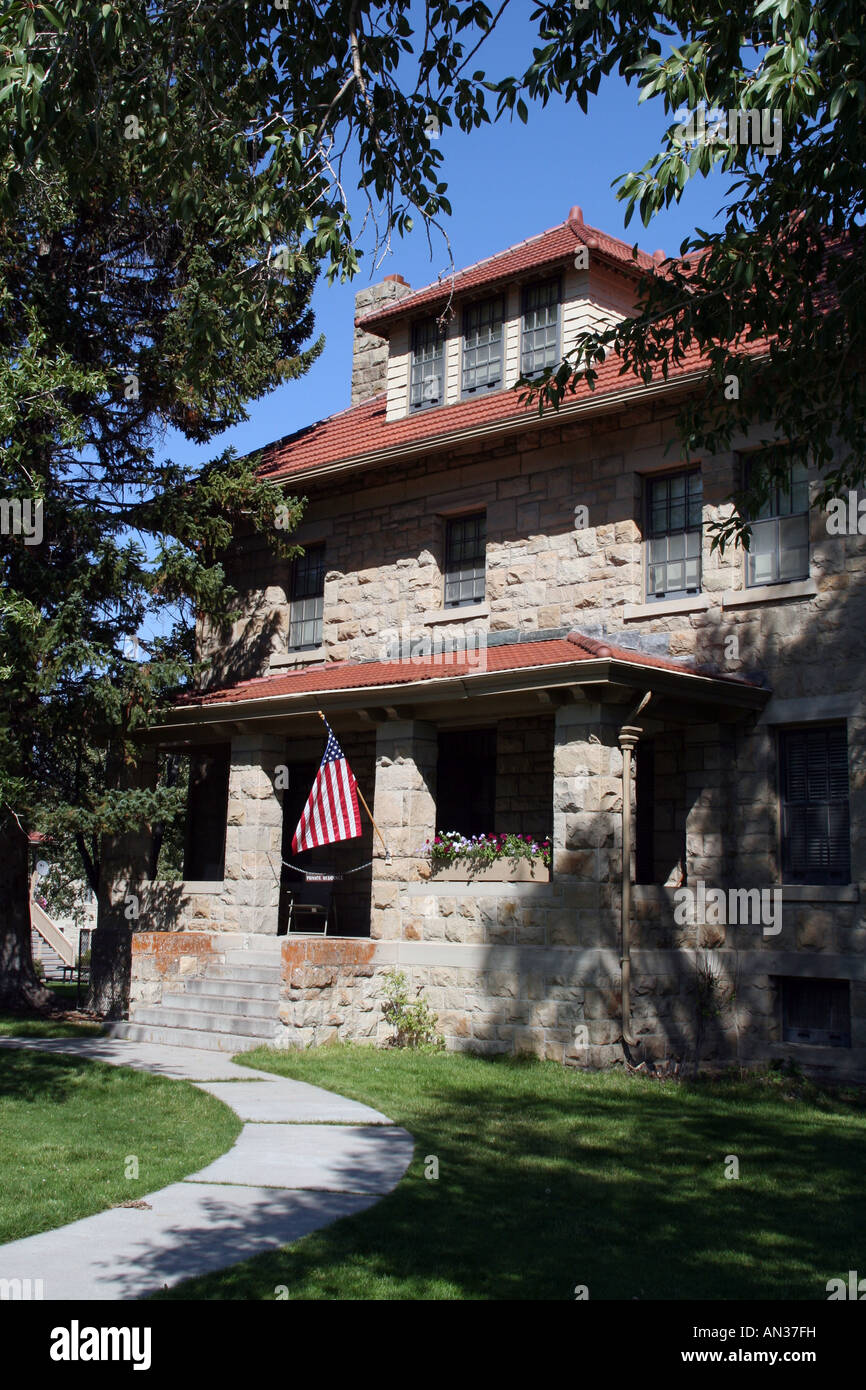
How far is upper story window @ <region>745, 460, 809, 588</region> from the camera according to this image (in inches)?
521

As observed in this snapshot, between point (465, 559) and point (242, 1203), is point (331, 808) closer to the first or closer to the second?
point (465, 559)

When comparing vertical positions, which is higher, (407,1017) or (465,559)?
(465,559)

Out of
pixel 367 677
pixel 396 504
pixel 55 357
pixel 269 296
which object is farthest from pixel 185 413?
pixel 269 296

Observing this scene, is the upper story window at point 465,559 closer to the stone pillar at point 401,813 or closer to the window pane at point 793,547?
the stone pillar at point 401,813

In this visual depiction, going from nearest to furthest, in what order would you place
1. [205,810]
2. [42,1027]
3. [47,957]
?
[42,1027] → [205,810] → [47,957]

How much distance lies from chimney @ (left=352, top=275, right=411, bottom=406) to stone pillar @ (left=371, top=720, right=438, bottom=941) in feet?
25.7

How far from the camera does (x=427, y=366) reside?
17.6 m

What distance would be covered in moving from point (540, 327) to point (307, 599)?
502cm

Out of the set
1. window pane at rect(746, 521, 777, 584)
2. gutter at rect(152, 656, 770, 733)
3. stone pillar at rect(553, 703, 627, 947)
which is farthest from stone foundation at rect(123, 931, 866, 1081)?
window pane at rect(746, 521, 777, 584)

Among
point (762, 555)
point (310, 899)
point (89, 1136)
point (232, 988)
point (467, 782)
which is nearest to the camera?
point (89, 1136)

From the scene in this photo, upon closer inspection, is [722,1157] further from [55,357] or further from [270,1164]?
[55,357]

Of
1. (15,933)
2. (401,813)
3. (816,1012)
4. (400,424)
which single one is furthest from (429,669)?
(15,933)
